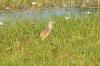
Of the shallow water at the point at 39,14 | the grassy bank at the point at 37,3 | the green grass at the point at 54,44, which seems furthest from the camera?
the grassy bank at the point at 37,3

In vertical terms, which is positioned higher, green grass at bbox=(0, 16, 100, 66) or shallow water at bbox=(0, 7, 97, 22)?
shallow water at bbox=(0, 7, 97, 22)

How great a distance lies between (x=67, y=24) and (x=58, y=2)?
241 cm

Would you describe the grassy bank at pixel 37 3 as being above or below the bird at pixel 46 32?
above

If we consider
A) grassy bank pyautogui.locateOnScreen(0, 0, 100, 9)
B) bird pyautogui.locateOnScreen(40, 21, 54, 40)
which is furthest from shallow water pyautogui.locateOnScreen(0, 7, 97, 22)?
bird pyautogui.locateOnScreen(40, 21, 54, 40)

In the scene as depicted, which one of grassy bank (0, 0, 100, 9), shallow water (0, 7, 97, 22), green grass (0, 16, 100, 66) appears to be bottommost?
green grass (0, 16, 100, 66)

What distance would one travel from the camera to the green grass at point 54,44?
4914mm

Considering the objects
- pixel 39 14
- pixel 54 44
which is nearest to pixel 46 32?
pixel 54 44

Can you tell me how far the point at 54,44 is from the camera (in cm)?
550

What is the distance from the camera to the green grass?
4.91 meters

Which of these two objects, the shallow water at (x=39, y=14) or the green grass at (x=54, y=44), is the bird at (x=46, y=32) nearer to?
the green grass at (x=54, y=44)

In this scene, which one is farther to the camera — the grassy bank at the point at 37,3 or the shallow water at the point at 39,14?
the grassy bank at the point at 37,3

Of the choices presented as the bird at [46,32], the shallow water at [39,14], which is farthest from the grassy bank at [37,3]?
the bird at [46,32]

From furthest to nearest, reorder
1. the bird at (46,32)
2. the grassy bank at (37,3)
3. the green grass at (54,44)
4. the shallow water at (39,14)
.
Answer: the grassy bank at (37,3)
the shallow water at (39,14)
the bird at (46,32)
the green grass at (54,44)

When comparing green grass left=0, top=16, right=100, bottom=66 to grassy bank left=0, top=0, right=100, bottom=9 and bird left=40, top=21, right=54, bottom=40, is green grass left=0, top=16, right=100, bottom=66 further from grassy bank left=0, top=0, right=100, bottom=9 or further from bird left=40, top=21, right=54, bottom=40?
grassy bank left=0, top=0, right=100, bottom=9
